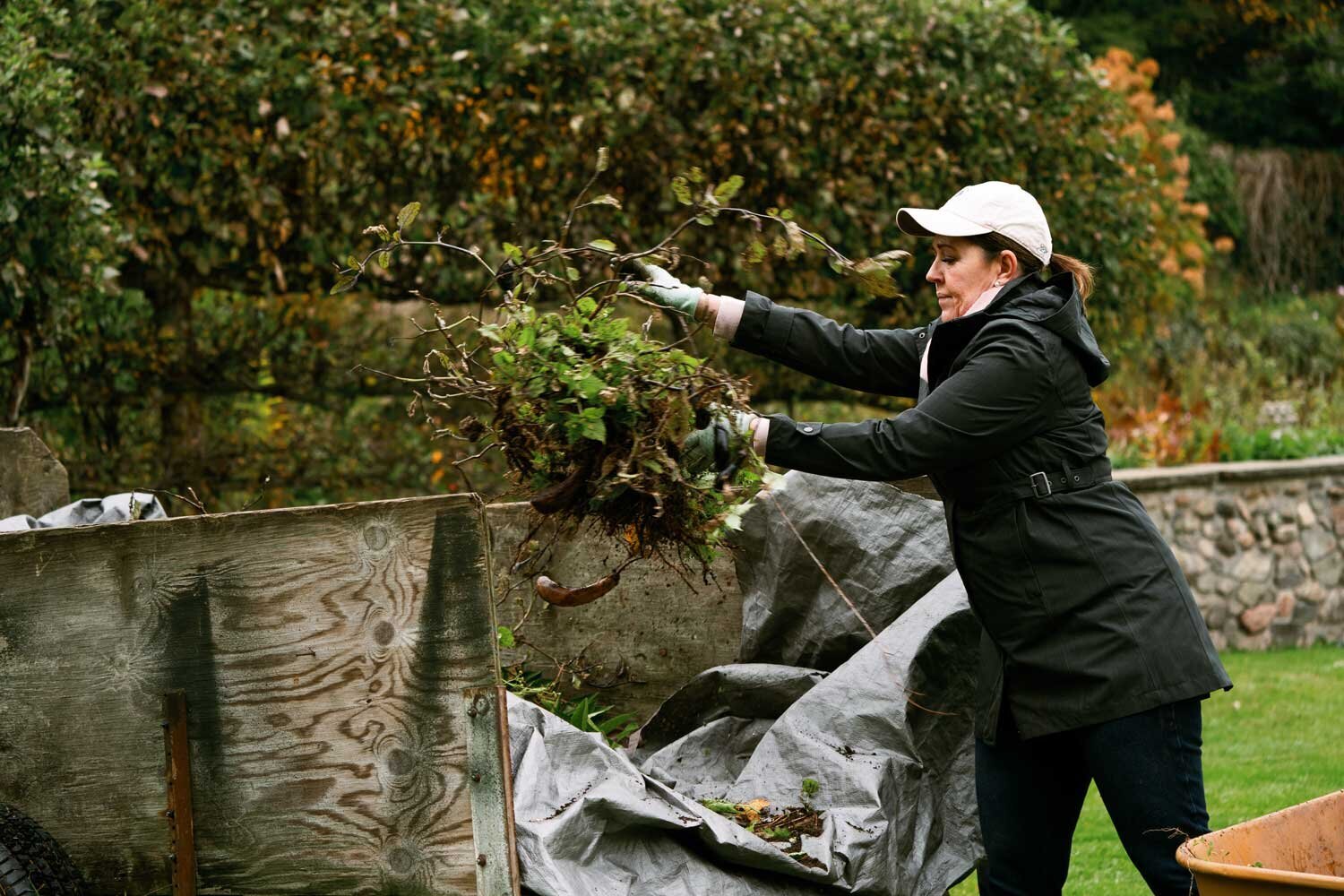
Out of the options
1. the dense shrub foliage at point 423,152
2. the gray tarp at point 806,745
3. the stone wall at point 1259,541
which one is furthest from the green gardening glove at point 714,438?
the stone wall at point 1259,541

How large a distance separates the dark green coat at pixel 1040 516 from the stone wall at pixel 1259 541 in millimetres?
4567

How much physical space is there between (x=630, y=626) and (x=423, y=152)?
314cm

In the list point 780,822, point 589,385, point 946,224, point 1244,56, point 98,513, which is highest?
point 1244,56

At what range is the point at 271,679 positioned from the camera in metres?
1.99

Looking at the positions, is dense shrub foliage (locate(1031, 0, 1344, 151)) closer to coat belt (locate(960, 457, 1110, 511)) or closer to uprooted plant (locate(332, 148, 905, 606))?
coat belt (locate(960, 457, 1110, 511))

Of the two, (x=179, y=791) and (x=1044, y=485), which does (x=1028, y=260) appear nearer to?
(x=1044, y=485)

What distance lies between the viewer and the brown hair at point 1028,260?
2.50m

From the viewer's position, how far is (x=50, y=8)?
4859 millimetres

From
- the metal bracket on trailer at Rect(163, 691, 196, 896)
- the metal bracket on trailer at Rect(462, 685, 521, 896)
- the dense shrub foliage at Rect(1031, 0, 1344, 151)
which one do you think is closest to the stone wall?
the metal bracket on trailer at Rect(462, 685, 521, 896)

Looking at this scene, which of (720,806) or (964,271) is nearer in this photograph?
(964,271)

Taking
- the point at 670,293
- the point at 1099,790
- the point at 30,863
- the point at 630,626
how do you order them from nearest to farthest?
the point at 30,863
the point at 1099,790
the point at 670,293
the point at 630,626

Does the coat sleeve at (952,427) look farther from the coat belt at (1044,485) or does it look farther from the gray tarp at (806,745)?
the gray tarp at (806,745)

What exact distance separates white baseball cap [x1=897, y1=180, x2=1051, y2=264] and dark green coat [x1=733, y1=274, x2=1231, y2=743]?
0.36 feet

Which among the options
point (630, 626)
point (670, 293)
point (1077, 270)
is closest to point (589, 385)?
point (670, 293)
